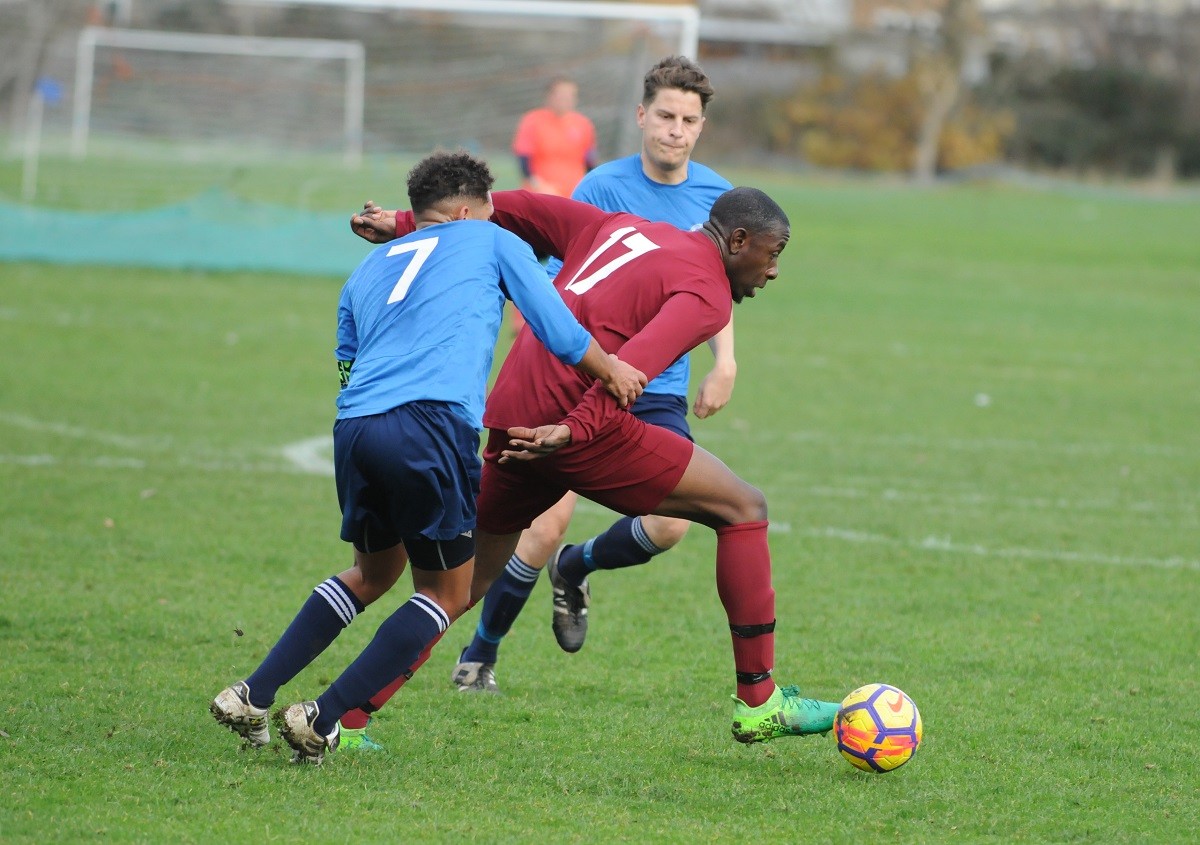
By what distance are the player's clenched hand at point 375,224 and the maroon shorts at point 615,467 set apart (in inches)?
32.2

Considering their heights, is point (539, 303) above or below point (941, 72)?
below

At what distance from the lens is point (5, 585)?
6379 mm

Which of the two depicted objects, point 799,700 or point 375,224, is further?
point 375,224

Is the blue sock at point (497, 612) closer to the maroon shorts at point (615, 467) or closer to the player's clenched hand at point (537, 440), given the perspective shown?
the maroon shorts at point (615, 467)

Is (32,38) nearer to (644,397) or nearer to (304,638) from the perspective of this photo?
(644,397)

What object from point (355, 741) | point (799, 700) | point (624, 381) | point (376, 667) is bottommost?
point (355, 741)

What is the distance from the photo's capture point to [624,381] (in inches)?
169

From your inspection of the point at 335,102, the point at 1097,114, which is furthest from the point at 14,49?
the point at 1097,114

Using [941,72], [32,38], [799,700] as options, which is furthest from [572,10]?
[941,72]

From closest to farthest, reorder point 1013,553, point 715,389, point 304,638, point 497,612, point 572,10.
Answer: point 304,638, point 715,389, point 497,612, point 1013,553, point 572,10

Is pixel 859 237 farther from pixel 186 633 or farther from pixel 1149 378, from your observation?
pixel 186 633

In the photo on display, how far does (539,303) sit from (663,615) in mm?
2628

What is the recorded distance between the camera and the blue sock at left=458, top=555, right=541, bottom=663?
554 cm

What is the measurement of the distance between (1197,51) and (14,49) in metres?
50.4
